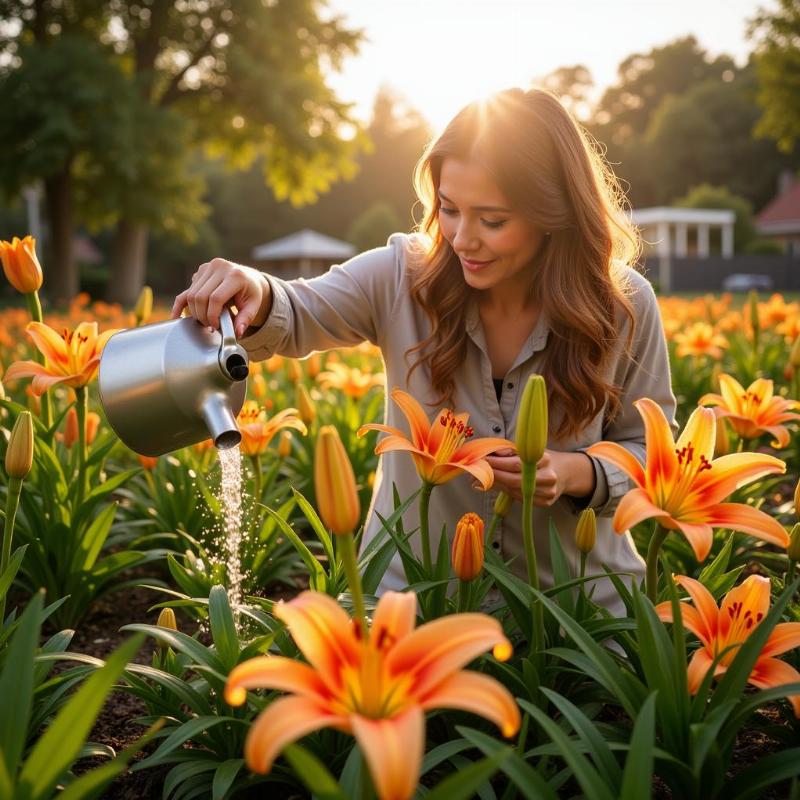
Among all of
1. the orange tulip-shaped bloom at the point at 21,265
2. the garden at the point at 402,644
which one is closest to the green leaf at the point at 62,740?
the garden at the point at 402,644

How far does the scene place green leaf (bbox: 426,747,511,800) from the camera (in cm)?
96

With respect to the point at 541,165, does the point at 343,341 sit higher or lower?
lower

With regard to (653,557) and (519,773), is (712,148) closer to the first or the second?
(653,557)

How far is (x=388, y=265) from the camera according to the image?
102 inches

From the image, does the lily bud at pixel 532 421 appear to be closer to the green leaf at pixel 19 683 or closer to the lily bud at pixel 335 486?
the lily bud at pixel 335 486

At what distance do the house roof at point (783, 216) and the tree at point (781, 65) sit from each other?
1853 centimetres

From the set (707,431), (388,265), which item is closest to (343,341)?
(388,265)

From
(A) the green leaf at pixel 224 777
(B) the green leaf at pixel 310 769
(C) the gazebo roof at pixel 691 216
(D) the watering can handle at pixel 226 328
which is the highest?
(D) the watering can handle at pixel 226 328

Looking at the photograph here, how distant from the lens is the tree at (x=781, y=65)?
22156 mm

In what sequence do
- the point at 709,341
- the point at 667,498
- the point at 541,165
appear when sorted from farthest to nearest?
the point at 709,341
the point at 541,165
the point at 667,498

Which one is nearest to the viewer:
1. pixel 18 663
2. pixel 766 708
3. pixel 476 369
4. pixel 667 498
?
pixel 18 663

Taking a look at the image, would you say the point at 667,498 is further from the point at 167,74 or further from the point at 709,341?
the point at 167,74

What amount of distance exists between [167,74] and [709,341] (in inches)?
744

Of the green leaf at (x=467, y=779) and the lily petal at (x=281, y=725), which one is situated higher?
the lily petal at (x=281, y=725)
